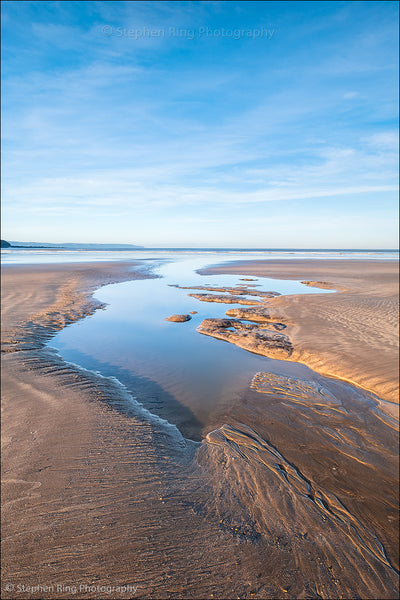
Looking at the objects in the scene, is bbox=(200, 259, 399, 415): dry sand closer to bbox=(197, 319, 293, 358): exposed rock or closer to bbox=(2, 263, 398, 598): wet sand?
bbox=(197, 319, 293, 358): exposed rock

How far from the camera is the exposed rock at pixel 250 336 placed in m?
9.64

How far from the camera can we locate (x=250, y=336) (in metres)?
10.7

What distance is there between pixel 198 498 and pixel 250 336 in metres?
7.34

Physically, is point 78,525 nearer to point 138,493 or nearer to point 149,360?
point 138,493

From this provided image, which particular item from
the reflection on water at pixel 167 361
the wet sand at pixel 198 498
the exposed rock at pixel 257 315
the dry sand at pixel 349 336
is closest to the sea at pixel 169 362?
the reflection on water at pixel 167 361

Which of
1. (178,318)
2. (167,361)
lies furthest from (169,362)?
(178,318)

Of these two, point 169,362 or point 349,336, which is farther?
point 349,336

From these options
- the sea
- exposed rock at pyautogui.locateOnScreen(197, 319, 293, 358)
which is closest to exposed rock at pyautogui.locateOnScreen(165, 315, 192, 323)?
the sea

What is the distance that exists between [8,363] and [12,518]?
17.4 feet

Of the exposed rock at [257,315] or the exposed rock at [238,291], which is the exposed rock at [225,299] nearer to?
the exposed rock at [238,291]

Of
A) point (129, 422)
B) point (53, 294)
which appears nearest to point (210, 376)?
point (129, 422)

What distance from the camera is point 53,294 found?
1819 centimetres

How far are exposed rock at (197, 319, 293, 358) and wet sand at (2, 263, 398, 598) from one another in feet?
9.64

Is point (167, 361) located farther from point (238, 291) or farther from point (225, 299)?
→ point (238, 291)
